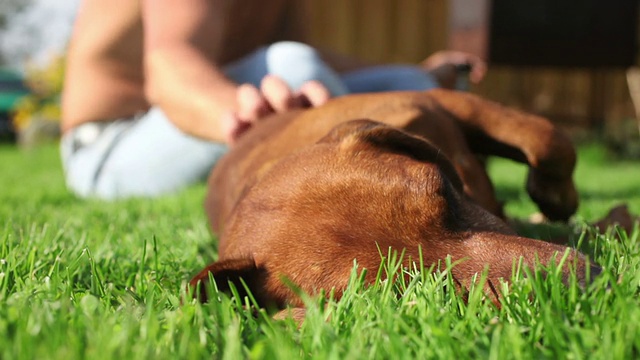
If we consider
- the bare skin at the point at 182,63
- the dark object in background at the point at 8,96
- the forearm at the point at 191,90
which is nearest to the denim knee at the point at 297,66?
the bare skin at the point at 182,63

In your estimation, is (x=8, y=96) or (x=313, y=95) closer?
(x=313, y=95)

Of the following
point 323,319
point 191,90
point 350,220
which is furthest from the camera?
point 191,90

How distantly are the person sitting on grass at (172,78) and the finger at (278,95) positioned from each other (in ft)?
0.84

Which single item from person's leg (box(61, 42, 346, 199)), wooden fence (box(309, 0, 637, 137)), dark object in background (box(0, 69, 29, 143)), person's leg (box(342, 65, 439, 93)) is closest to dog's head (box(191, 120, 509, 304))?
person's leg (box(61, 42, 346, 199))

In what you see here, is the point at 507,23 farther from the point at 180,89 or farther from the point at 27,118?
the point at 27,118

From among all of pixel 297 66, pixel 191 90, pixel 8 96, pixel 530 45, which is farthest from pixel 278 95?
pixel 8 96

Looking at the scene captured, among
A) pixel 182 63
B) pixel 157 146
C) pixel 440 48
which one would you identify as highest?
pixel 182 63

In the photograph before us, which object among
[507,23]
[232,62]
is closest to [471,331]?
[232,62]

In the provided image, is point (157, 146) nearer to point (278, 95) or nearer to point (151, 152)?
point (151, 152)

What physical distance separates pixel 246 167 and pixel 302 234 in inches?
37.6

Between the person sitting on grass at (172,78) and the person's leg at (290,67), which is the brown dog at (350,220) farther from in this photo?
the person's leg at (290,67)

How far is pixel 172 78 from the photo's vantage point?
434cm

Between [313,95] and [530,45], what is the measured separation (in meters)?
7.16

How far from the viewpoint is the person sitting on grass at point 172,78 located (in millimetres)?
4379
